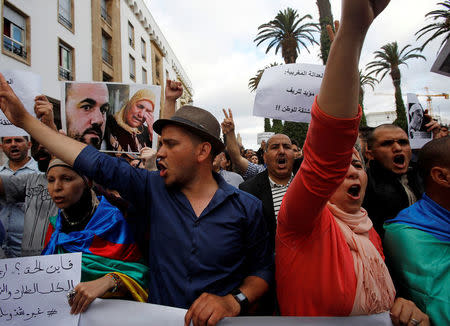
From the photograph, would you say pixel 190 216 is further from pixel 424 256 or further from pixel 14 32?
pixel 14 32

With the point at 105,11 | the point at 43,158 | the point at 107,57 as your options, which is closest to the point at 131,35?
the point at 105,11

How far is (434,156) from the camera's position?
5.28 ft

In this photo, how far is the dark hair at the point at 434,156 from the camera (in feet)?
5.10

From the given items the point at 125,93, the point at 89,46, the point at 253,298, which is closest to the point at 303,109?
the point at 125,93

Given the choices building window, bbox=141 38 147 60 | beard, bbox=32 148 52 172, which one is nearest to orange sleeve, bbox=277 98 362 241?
beard, bbox=32 148 52 172

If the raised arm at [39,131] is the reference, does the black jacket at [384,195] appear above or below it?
below

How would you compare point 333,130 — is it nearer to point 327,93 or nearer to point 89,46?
point 327,93

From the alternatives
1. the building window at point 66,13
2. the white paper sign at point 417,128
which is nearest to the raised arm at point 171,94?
the white paper sign at point 417,128

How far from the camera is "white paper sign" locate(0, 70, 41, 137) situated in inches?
96.1

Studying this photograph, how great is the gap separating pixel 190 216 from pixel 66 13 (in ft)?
49.1

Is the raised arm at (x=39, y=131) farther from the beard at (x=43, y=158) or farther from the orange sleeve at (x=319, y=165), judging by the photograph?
the beard at (x=43, y=158)

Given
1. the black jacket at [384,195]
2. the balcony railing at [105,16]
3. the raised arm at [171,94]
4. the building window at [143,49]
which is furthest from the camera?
the building window at [143,49]

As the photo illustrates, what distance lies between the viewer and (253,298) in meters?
1.41

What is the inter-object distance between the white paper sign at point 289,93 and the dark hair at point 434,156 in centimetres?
123
